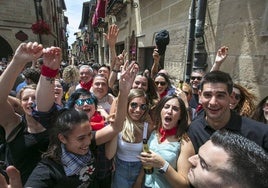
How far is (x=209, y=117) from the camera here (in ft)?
6.43

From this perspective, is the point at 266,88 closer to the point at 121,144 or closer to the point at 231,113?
the point at 231,113

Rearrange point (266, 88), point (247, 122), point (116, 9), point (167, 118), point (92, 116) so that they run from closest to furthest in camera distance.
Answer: point (247, 122) < point (167, 118) < point (92, 116) < point (266, 88) < point (116, 9)

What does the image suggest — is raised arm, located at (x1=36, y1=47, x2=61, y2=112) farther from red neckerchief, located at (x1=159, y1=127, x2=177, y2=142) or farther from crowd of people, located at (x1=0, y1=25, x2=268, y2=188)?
red neckerchief, located at (x1=159, y1=127, x2=177, y2=142)

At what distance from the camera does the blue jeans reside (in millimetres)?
2172

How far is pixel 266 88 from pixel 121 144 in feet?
6.53

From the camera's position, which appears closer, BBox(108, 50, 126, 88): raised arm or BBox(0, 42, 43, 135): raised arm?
BBox(0, 42, 43, 135): raised arm

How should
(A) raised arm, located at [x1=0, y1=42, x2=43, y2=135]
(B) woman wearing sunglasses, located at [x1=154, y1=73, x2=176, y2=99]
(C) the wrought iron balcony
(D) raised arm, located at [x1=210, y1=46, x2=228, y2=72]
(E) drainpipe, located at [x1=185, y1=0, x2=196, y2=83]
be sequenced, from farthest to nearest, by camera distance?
(C) the wrought iron balcony → (E) drainpipe, located at [x1=185, y1=0, x2=196, y2=83] → (B) woman wearing sunglasses, located at [x1=154, y1=73, x2=176, y2=99] → (D) raised arm, located at [x1=210, y1=46, x2=228, y2=72] → (A) raised arm, located at [x1=0, y1=42, x2=43, y2=135]

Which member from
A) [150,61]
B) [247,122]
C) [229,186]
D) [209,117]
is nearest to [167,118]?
[209,117]

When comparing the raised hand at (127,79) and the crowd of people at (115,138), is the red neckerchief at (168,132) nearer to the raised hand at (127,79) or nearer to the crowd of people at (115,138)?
the crowd of people at (115,138)

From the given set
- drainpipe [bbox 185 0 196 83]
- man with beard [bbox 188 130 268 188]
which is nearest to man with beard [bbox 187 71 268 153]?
man with beard [bbox 188 130 268 188]

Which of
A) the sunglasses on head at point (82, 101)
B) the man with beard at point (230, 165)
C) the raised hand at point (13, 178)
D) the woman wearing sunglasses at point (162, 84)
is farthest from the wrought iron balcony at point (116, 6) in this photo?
the man with beard at point (230, 165)

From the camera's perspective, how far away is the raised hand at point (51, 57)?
182 centimetres

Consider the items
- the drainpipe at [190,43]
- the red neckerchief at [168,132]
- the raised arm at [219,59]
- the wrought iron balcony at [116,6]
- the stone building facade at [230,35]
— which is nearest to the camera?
the red neckerchief at [168,132]

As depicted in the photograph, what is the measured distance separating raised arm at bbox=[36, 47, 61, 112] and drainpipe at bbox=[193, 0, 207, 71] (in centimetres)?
263
